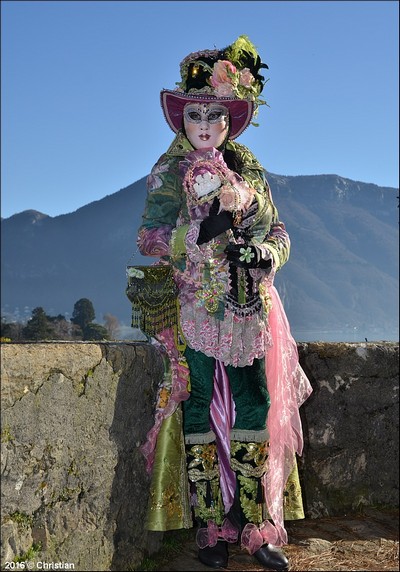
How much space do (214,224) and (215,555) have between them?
155 centimetres

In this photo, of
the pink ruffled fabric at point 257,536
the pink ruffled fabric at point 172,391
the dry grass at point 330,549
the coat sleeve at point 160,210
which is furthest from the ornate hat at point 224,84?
the dry grass at point 330,549

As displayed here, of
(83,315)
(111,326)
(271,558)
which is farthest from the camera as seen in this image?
(83,315)

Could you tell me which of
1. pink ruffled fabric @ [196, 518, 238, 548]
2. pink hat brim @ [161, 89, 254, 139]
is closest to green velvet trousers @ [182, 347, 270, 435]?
pink ruffled fabric @ [196, 518, 238, 548]

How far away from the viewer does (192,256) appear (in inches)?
128

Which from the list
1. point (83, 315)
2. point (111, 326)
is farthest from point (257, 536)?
point (83, 315)

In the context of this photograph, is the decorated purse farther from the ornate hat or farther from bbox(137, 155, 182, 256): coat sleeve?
the ornate hat

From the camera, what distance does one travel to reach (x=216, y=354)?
10.8 feet

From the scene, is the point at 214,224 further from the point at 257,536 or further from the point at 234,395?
the point at 257,536

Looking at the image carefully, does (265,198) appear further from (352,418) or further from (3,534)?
(3,534)

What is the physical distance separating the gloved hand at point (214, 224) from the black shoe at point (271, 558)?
57.6 inches

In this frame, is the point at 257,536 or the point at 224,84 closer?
the point at 257,536

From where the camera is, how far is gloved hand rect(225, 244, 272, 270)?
3.29 m

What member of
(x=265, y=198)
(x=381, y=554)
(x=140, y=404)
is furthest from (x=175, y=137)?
(x=381, y=554)

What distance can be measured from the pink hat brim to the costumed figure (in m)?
0.02
